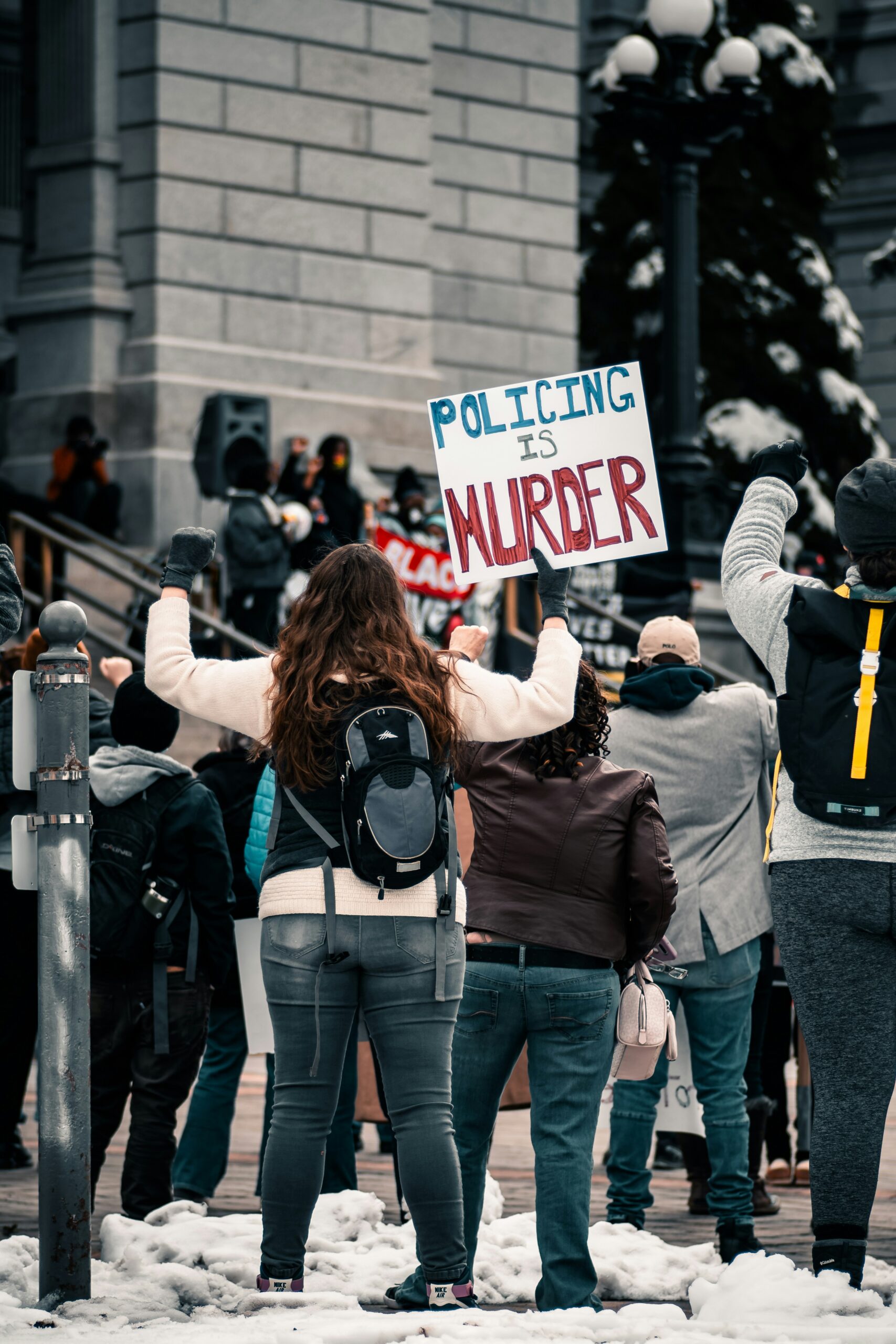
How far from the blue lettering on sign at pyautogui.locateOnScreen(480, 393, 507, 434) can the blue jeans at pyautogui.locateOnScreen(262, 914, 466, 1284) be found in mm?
1775

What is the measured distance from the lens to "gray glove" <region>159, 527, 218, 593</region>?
5.18 metres

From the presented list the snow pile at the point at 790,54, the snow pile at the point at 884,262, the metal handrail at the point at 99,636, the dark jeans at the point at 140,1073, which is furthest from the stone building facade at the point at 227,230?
the dark jeans at the point at 140,1073

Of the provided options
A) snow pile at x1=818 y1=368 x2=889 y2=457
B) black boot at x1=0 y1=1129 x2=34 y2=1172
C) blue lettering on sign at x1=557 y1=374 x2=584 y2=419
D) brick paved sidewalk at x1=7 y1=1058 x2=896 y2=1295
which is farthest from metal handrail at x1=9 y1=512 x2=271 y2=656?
snow pile at x1=818 y1=368 x2=889 y2=457

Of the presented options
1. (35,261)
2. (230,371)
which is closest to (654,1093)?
(230,371)

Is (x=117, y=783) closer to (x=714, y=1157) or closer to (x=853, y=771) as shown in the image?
(x=714, y=1157)

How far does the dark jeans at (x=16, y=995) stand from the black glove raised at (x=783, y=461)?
3598 millimetres

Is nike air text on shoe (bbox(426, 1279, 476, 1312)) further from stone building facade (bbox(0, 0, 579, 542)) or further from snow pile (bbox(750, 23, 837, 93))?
snow pile (bbox(750, 23, 837, 93))

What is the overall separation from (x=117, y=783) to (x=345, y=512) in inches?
418

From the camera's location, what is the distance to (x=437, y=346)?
75.5 ft

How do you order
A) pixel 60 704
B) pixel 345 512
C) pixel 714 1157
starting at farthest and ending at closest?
pixel 345 512 → pixel 714 1157 → pixel 60 704

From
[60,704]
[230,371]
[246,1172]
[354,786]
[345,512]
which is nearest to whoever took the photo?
[354,786]

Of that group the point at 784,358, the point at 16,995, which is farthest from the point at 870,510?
the point at 784,358

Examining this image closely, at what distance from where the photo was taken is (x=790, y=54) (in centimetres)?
3075

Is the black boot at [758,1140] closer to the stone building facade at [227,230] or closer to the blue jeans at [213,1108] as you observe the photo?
the blue jeans at [213,1108]
